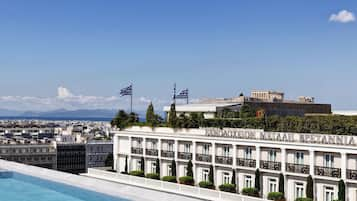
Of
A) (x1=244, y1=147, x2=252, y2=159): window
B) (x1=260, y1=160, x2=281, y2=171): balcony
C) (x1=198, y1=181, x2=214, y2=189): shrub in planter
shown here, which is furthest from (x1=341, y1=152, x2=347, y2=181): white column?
(x1=198, y1=181, x2=214, y2=189): shrub in planter

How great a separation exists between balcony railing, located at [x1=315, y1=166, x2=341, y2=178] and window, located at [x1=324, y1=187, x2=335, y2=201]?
109 centimetres

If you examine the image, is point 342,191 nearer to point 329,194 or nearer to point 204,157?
point 329,194

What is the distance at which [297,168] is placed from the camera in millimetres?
38000

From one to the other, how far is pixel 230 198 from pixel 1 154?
100494 millimetres

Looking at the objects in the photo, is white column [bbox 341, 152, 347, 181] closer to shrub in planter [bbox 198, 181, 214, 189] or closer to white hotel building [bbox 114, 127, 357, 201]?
white hotel building [bbox 114, 127, 357, 201]

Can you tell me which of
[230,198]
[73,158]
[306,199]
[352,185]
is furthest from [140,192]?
[73,158]

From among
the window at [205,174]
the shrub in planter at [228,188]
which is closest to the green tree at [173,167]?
the window at [205,174]

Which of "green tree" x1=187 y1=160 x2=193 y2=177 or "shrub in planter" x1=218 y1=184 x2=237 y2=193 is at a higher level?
"green tree" x1=187 y1=160 x2=193 y2=177

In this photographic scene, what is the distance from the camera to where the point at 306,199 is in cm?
3584

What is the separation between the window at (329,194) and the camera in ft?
119

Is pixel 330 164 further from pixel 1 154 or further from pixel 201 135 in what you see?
pixel 1 154

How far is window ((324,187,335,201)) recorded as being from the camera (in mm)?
36234

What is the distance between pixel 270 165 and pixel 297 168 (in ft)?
8.03

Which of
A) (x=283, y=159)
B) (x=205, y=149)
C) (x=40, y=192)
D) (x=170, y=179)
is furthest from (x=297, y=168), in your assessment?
(x=40, y=192)
